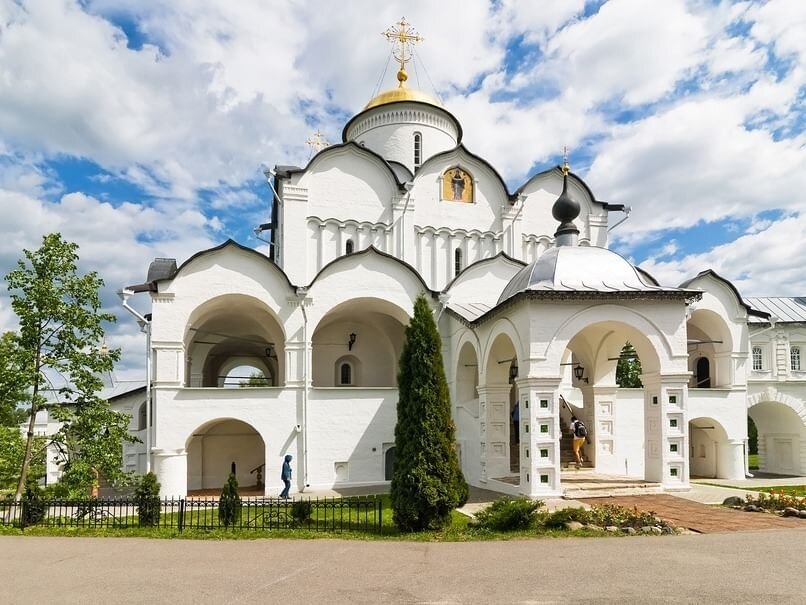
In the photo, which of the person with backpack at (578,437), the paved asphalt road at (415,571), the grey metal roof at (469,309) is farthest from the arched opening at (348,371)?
the paved asphalt road at (415,571)

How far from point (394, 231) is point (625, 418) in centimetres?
858

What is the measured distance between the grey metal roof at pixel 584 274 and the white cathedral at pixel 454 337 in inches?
1.9

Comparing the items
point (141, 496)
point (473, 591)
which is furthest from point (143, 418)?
point (473, 591)

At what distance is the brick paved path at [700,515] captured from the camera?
30.2 ft

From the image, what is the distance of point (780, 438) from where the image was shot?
20.7m

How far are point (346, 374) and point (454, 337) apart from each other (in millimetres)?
4486

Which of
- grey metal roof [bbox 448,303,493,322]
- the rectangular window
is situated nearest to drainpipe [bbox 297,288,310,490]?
grey metal roof [bbox 448,303,493,322]

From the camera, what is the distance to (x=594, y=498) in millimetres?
12070

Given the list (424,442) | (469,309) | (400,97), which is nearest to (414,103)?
(400,97)

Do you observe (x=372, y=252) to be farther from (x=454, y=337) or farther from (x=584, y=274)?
(x=584, y=274)

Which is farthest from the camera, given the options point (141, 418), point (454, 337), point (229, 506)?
point (141, 418)

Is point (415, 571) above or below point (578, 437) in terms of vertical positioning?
below

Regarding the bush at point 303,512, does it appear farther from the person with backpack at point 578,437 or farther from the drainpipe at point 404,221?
the drainpipe at point 404,221

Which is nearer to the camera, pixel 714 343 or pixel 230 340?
pixel 714 343
